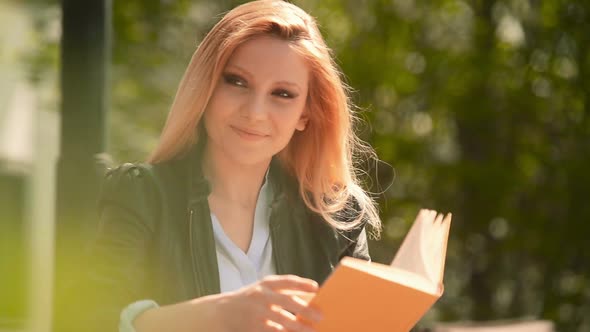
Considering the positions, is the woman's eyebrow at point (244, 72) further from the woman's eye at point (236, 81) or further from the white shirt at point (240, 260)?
the white shirt at point (240, 260)

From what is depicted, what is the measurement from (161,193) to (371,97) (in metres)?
4.81

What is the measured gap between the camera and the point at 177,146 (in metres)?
2.05

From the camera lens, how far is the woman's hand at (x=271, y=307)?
1630mm

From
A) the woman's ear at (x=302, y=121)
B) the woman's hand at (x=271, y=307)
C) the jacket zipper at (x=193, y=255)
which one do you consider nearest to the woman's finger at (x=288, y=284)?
the woman's hand at (x=271, y=307)

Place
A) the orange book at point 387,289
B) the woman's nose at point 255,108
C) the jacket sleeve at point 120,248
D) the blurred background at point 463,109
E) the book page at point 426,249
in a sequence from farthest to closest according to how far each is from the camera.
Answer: the blurred background at point 463,109
the woman's nose at point 255,108
the jacket sleeve at point 120,248
the book page at point 426,249
the orange book at point 387,289

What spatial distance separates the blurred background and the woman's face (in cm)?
442

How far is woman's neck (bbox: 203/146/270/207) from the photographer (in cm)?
208

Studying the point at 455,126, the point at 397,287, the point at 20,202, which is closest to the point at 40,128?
the point at 20,202

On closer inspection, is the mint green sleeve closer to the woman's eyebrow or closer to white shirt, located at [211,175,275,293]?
white shirt, located at [211,175,275,293]

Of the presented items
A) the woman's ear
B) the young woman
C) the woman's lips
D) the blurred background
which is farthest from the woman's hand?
the blurred background

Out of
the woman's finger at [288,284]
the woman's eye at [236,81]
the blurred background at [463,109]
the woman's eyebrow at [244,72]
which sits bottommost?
the blurred background at [463,109]

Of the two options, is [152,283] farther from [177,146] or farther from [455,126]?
[455,126]

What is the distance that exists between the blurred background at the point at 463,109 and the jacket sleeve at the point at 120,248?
4485 millimetres

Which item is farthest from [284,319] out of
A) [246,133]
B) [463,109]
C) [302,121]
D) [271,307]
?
[463,109]
